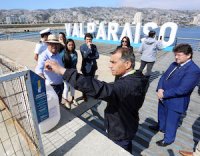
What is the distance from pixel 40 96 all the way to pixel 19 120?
47 cm

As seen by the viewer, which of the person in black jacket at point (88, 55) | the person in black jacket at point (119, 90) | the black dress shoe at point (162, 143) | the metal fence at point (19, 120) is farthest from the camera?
the person in black jacket at point (88, 55)

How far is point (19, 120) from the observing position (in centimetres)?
227

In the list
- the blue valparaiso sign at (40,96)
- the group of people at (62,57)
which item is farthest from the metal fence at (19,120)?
the group of people at (62,57)

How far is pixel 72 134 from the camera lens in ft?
8.00

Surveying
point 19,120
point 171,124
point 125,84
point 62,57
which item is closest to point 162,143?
point 171,124

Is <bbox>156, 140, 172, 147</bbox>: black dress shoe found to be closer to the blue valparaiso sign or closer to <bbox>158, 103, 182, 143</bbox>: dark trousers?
<bbox>158, 103, 182, 143</bbox>: dark trousers

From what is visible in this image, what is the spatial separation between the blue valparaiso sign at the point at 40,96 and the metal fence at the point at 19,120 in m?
0.18

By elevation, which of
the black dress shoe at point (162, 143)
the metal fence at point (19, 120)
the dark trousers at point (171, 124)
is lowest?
the black dress shoe at point (162, 143)

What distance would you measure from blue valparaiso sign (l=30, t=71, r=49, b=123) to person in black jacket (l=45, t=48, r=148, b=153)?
357mm

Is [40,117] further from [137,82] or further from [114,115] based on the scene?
[137,82]

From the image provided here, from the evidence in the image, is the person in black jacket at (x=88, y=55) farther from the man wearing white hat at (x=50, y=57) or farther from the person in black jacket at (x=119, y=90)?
the person in black jacket at (x=119, y=90)

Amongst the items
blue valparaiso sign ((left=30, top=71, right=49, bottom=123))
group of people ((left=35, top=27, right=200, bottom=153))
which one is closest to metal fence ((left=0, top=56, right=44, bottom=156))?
blue valparaiso sign ((left=30, top=71, right=49, bottom=123))

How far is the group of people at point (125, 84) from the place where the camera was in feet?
4.91

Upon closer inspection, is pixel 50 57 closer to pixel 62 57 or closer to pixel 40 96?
pixel 62 57
